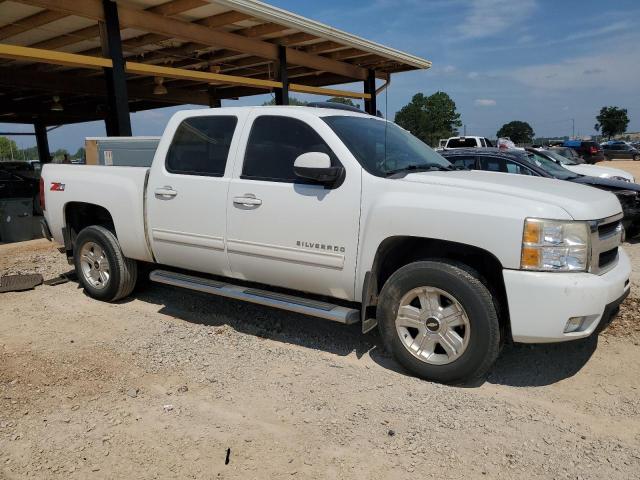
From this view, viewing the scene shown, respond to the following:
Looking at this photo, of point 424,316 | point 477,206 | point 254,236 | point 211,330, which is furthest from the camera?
point 211,330

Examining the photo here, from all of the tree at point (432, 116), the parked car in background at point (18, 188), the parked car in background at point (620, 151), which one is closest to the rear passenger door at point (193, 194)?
the parked car in background at point (18, 188)

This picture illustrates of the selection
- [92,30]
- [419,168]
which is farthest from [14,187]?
[419,168]

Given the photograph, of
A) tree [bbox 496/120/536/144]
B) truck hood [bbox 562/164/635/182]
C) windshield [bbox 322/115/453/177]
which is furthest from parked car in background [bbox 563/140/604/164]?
tree [bbox 496/120/536/144]

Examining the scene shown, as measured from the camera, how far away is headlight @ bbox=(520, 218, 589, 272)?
3152mm

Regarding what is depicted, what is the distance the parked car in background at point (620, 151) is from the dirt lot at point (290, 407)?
44.5m

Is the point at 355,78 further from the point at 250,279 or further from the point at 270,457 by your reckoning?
the point at 270,457

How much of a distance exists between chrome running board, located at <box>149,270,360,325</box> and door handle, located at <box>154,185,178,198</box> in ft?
2.50

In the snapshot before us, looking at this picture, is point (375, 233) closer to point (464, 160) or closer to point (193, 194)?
point (193, 194)

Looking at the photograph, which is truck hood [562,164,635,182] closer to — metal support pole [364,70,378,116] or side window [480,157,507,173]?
side window [480,157,507,173]

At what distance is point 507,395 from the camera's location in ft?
11.4

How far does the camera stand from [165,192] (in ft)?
15.6

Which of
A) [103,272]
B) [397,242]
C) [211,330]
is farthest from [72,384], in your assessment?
[397,242]

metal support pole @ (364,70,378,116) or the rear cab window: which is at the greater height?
metal support pole @ (364,70,378,116)

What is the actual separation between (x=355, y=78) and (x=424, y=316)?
487 inches
